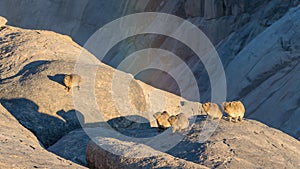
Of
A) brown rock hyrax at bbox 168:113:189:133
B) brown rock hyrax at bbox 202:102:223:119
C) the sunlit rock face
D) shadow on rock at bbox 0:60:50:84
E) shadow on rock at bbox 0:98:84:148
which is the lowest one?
the sunlit rock face

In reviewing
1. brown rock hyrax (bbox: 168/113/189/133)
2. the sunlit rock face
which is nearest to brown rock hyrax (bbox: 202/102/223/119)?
brown rock hyrax (bbox: 168/113/189/133)

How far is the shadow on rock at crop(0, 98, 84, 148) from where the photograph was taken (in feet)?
41.3

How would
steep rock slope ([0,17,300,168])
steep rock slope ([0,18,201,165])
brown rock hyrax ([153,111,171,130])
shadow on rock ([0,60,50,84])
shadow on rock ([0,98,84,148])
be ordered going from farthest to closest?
1. shadow on rock ([0,60,50,84])
2. steep rock slope ([0,18,201,165])
3. shadow on rock ([0,98,84,148])
4. brown rock hyrax ([153,111,171,130])
5. steep rock slope ([0,17,300,168])

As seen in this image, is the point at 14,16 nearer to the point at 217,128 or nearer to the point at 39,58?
the point at 39,58

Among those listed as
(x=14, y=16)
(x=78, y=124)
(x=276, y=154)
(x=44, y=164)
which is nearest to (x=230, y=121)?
(x=276, y=154)

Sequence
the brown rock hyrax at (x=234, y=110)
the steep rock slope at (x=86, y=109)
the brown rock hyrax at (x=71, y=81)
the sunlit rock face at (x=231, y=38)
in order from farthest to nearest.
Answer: the sunlit rock face at (x=231, y=38) < the brown rock hyrax at (x=71, y=81) < the brown rock hyrax at (x=234, y=110) < the steep rock slope at (x=86, y=109)

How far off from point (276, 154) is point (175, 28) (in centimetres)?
2362

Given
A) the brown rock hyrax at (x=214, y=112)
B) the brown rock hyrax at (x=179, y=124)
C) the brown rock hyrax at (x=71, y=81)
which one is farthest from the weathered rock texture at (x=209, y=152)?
the brown rock hyrax at (x=71, y=81)

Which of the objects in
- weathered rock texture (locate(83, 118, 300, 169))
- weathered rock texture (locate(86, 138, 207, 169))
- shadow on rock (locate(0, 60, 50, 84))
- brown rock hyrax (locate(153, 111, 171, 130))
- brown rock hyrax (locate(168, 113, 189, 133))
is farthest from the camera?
shadow on rock (locate(0, 60, 50, 84))

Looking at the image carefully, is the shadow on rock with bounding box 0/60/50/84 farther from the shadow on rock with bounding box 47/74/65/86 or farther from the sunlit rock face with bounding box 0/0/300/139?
the sunlit rock face with bounding box 0/0/300/139

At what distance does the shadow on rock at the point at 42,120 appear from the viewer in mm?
12602

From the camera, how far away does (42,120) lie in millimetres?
13008

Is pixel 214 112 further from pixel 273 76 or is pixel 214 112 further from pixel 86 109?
pixel 273 76

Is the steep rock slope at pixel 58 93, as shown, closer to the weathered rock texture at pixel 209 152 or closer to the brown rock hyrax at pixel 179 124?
the brown rock hyrax at pixel 179 124
